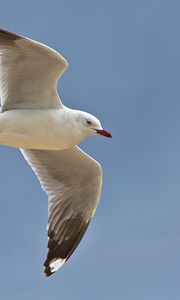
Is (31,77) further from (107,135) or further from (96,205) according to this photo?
(96,205)

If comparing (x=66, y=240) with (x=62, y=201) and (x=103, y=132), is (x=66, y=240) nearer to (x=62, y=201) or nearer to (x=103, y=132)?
(x=62, y=201)

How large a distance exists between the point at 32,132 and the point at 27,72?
2.44ft

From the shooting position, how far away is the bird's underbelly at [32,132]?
9.52 meters

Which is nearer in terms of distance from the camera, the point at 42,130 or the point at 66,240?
the point at 42,130

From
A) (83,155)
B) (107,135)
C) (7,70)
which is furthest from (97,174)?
(7,70)

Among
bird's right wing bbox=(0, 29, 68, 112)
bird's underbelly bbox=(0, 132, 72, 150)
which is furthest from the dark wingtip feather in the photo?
bird's right wing bbox=(0, 29, 68, 112)

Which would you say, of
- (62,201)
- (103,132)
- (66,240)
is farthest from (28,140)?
(66,240)

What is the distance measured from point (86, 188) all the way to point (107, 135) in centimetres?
150

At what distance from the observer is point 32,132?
31.3ft

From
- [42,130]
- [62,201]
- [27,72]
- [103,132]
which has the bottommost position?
[62,201]

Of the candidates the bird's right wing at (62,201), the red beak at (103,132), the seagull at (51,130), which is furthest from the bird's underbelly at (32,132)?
the bird's right wing at (62,201)

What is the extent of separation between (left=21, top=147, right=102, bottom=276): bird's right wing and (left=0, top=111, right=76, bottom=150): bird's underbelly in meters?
1.33

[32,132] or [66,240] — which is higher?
[32,132]

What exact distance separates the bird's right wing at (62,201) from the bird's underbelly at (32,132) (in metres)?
1.33
